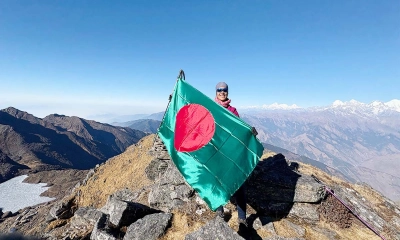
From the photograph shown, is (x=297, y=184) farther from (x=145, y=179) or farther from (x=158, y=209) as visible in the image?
(x=145, y=179)

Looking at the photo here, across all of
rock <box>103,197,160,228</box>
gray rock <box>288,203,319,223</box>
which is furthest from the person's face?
gray rock <box>288,203,319,223</box>

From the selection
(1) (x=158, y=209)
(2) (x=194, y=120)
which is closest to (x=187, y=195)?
(1) (x=158, y=209)

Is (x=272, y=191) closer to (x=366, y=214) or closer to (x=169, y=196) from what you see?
(x=366, y=214)

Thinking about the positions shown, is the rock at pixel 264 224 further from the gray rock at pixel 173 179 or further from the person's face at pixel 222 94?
the person's face at pixel 222 94

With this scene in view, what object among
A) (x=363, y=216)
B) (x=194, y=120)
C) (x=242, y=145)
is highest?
(x=194, y=120)

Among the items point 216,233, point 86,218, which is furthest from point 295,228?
point 86,218

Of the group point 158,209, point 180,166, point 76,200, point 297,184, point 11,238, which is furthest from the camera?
point 76,200
